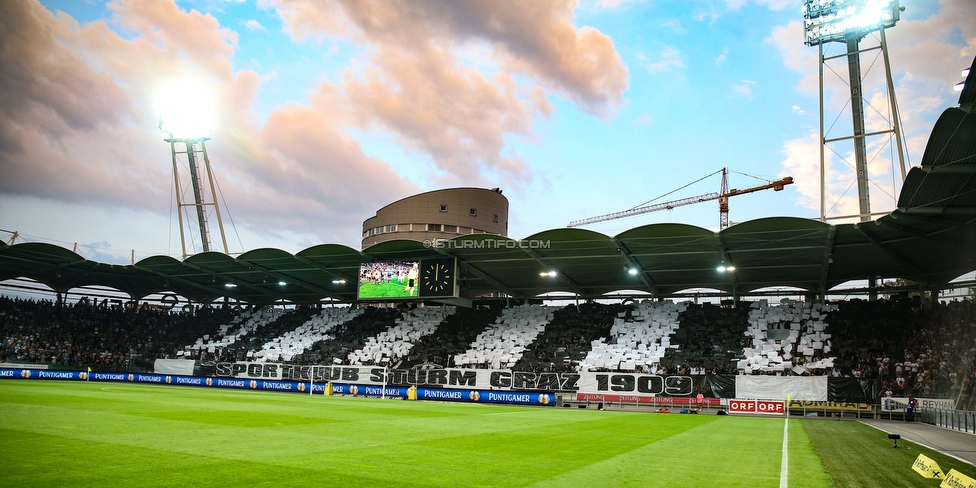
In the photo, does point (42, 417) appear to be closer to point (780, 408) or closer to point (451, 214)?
point (780, 408)

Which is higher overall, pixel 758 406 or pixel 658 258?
pixel 658 258

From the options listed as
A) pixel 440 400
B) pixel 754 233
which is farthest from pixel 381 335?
pixel 754 233

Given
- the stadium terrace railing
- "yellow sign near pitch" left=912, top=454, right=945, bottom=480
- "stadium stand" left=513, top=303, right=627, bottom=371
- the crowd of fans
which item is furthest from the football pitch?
"stadium stand" left=513, top=303, right=627, bottom=371

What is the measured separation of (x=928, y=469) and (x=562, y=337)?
3324 cm

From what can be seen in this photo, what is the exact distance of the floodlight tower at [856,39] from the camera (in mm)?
31864

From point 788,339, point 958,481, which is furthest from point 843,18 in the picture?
point 958,481

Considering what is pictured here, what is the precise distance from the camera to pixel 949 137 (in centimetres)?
1744

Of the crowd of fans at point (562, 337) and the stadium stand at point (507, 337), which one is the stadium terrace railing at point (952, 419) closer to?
the crowd of fans at point (562, 337)

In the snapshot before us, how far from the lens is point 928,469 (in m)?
10.0

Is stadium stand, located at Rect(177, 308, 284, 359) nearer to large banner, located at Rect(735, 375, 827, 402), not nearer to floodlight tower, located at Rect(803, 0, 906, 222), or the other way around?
large banner, located at Rect(735, 375, 827, 402)

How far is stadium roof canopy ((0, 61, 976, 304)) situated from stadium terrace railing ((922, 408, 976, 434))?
7.70 m

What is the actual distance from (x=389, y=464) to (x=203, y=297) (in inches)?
2297

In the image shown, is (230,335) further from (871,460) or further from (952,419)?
(871,460)

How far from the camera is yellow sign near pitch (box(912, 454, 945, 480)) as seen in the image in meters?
9.79
